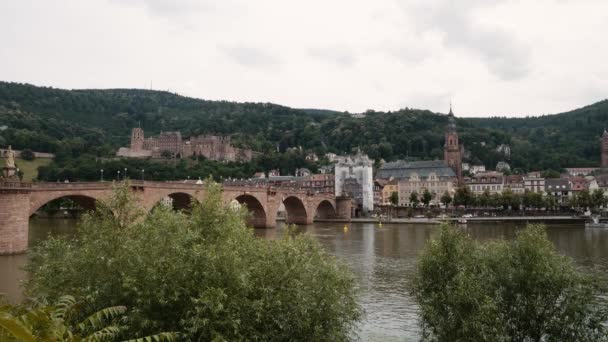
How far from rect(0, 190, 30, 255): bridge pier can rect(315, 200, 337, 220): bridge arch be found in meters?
71.6

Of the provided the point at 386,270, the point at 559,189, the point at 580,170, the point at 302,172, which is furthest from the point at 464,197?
the point at 386,270

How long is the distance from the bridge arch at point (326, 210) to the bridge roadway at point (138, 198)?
19.9 feet

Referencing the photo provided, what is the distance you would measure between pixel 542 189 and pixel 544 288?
12745 cm

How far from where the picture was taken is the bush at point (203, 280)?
15.3 meters

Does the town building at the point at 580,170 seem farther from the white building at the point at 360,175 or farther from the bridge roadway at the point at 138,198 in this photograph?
the bridge roadway at the point at 138,198

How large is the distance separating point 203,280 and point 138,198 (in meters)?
7.92

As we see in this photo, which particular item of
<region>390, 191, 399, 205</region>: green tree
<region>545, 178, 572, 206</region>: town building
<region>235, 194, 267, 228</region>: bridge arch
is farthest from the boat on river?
<region>390, 191, 399, 205</region>: green tree

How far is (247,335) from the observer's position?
15.6 metres

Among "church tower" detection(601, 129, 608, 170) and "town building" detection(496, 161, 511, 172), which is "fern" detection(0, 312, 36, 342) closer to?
"town building" detection(496, 161, 511, 172)

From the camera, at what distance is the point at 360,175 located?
132125 mm

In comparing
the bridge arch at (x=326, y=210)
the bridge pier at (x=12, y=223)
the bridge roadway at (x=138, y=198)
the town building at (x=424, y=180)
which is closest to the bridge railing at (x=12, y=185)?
the bridge roadway at (x=138, y=198)

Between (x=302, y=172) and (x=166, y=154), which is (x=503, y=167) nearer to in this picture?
(x=302, y=172)

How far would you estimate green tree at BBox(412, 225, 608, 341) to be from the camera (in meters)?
18.0

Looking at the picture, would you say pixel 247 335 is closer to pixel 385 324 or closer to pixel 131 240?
pixel 131 240
